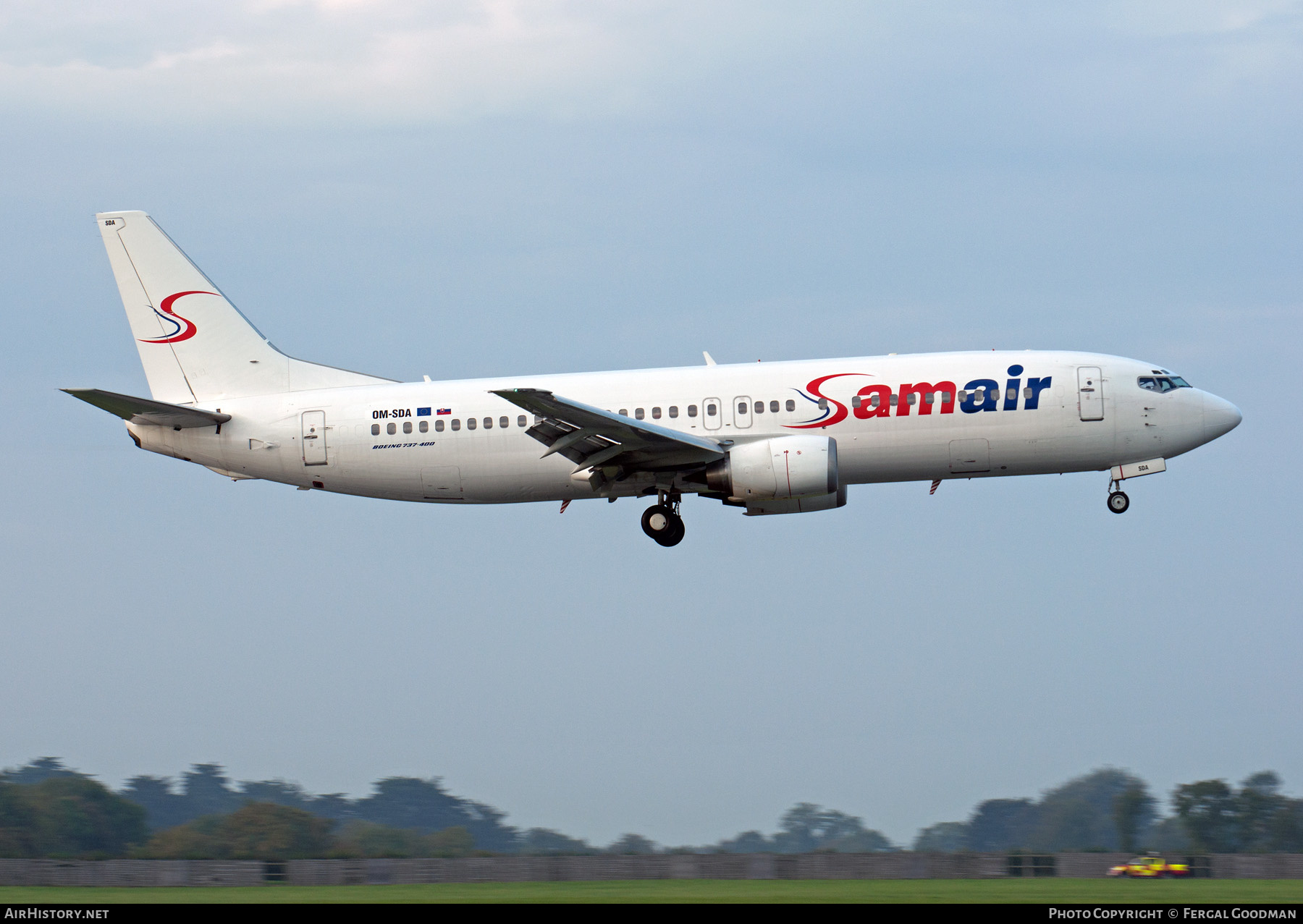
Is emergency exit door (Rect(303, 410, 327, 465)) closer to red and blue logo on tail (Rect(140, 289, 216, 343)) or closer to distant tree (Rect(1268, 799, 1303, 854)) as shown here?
red and blue logo on tail (Rect(140, 289, 216, 343))

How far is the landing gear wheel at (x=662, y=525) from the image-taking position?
3834 cm

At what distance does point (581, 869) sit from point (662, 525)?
9767mm

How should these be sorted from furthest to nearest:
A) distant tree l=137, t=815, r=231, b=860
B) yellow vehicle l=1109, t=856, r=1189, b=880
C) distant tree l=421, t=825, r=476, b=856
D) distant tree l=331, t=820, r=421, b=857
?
distant tree l=137, t=815, r=231, b=860, distant tree l=331, t=820, r=421, b=857, distant tree l=421, t=825, r=476, b=856, yellow vehicle l=1109, t=856, r=1189, b=880

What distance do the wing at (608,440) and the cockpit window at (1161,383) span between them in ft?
37.5

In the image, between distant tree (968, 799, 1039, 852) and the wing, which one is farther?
distant tree (968, 799, 1039, 852)

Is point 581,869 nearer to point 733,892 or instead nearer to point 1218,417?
point 733,892

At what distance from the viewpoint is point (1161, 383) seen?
36.6 m

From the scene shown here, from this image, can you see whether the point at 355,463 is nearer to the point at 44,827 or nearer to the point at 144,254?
the point at 144,254

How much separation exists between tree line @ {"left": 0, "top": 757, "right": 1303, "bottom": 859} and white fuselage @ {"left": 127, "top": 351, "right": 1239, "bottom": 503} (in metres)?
18.7

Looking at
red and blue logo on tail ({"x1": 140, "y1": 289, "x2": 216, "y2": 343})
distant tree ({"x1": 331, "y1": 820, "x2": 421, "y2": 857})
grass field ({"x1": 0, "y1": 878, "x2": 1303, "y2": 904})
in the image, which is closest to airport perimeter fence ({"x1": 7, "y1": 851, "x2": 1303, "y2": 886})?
grass field ({"x1": 0, "y1": 878, "x2": 1303, "y2": 904})

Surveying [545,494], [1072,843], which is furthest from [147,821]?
[1072,843]

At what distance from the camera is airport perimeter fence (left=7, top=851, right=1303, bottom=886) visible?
112 ft
